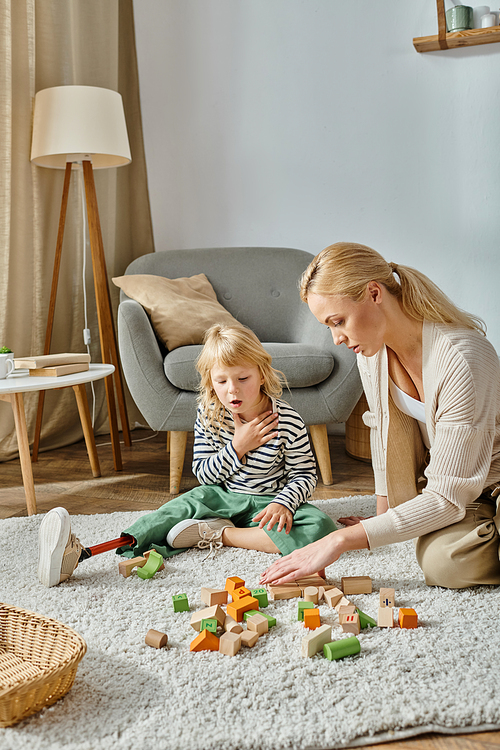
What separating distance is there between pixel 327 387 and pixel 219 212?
1433 millimetres

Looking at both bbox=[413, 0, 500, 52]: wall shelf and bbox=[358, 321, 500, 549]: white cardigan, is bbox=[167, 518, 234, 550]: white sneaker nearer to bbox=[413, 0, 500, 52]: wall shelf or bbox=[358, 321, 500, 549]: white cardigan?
bbox=[358, 321, 500, 549]: white cardigan

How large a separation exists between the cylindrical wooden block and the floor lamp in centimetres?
94

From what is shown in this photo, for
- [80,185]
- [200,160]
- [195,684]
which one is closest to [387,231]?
[200,160]

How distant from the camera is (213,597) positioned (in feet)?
4.17

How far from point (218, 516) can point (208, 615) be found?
490mm

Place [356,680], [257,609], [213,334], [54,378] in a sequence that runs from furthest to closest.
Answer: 1. [54,378]
2. [213,334]
3. [257,609]
4. [356,680]

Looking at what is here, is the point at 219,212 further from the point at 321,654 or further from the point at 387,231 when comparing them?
the point at 321,654

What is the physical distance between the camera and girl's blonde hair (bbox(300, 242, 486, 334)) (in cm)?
128

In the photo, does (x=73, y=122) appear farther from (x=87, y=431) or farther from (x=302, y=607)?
(x=302, y=607)

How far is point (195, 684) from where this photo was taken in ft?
3.34

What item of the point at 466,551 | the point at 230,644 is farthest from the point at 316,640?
the point at 466,551

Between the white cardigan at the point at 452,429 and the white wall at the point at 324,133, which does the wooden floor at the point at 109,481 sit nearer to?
the white cardigan at the point at 452,429

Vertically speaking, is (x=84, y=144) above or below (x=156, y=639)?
above

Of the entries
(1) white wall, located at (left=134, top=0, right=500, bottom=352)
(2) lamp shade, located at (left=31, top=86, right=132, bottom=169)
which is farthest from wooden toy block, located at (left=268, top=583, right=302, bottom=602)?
(1) white wall, located at (left=134, top=0, right=500, bottom=352)
